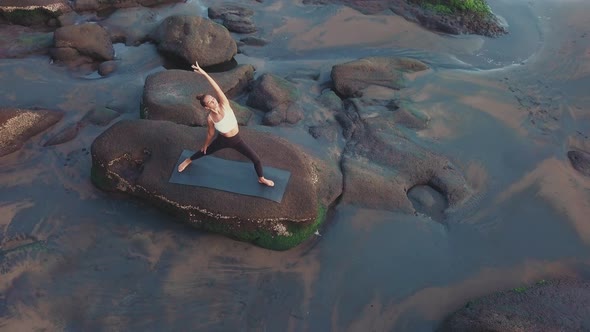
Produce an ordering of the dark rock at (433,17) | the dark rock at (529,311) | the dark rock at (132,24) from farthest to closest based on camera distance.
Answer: the dark rock at (433,17) → the dark rock at (132,24) → the dark rock at (529,311)

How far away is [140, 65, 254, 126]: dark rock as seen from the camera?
27.0ft

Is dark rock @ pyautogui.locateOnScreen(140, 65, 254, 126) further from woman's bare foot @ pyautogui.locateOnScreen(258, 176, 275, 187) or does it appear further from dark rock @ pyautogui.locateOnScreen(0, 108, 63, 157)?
woman's bare foot @ pyautogui.locateOnScreen(258, 176, 275, 187)

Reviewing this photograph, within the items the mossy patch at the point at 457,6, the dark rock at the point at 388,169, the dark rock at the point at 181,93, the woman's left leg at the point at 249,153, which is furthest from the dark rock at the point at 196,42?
the mossy patch at the point at 457,6

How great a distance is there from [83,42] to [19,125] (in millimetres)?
2967

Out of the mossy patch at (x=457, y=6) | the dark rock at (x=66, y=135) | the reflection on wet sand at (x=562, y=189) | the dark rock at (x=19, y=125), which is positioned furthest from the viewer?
the mossy patch at (x=457, y=6)

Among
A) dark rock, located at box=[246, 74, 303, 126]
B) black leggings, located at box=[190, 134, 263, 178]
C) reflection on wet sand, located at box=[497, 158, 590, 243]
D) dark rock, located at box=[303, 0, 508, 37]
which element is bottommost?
reflection on wet sand, located at box=[497, 158, 590, 243]

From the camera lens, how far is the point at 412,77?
34.0 feet

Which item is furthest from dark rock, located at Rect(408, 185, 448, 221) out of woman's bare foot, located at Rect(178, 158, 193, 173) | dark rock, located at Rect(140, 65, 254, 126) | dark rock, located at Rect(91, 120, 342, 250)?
woman's bare foot, located at Rect(178, 158, 193, 173)

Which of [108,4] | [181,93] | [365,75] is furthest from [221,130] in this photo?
[108,4]

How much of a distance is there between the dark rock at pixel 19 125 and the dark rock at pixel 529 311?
788cm

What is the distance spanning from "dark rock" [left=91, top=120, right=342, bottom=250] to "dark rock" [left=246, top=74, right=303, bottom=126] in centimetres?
137

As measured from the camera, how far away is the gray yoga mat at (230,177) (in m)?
6.76

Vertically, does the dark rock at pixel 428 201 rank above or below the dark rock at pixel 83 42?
below

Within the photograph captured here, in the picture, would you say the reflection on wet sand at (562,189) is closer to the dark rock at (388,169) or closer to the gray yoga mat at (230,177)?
the dark rock at (388,169)
